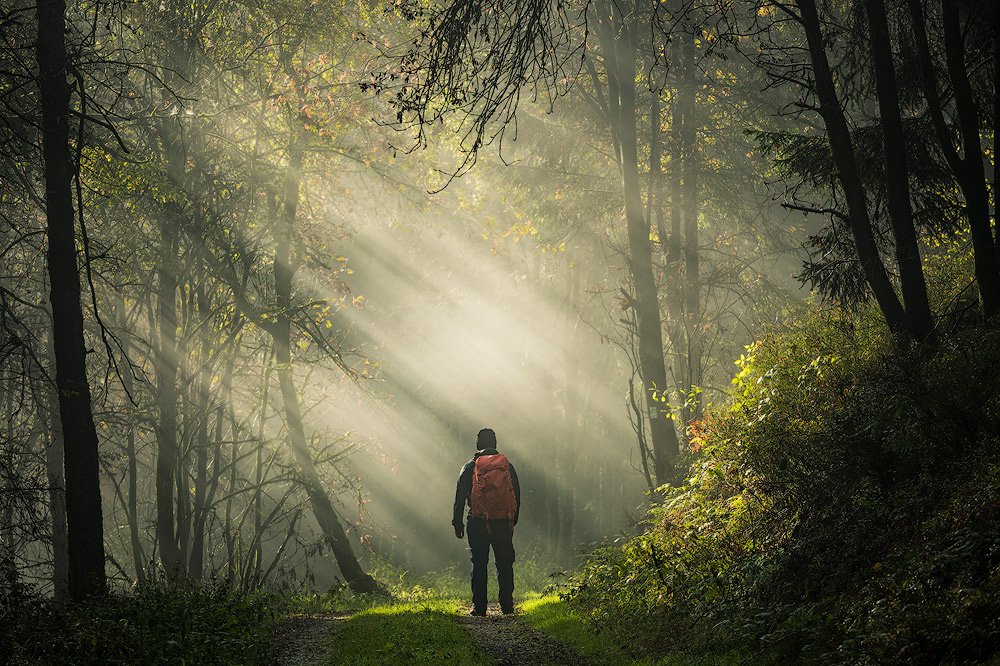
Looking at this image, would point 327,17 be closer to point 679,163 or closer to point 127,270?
point 127,270

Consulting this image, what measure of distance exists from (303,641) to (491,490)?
3.26 metres

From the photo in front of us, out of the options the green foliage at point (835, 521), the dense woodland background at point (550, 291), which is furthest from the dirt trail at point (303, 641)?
the green foliage at point (835, 521)

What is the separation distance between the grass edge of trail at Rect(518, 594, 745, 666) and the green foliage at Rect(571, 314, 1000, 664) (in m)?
0.14

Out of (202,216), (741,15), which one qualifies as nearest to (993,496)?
(202,216)

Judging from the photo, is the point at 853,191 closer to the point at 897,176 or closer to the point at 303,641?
the point at 897,176

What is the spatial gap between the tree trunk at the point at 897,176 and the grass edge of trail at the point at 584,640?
14.2ft

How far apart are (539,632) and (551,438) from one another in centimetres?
2044

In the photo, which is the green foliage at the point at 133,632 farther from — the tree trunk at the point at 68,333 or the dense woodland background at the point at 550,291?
the tree trunk at the point at 68,333

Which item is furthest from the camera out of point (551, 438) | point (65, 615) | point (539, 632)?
point (551, 438)

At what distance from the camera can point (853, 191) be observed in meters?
9.02

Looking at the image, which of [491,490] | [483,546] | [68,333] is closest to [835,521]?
[491,490]

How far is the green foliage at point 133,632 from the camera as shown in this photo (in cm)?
666

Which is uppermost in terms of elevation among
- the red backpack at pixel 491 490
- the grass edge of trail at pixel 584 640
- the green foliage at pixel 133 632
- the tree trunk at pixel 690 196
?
the tree trunk at pixel 690 196

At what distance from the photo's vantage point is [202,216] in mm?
14703
